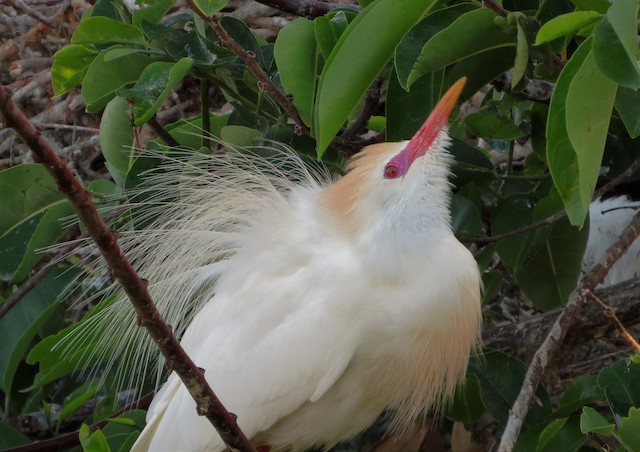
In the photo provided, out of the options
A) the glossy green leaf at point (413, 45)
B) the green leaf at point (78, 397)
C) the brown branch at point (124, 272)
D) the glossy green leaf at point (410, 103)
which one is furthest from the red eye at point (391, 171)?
the green leaf at point (78, 397)

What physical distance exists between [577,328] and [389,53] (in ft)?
2.80

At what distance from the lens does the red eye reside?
67.2 inches

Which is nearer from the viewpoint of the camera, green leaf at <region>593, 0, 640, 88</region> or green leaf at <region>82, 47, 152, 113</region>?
green leaf at <region>593, 0, 640, 88</region>

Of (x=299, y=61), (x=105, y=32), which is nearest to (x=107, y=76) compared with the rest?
(x=105, y=32)

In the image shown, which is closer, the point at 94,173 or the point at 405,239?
the point at 405,239

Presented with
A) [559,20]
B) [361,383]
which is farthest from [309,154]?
[559,20]

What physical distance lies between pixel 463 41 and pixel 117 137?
75 centimetres

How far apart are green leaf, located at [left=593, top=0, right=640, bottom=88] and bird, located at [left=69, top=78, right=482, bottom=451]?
517 mm

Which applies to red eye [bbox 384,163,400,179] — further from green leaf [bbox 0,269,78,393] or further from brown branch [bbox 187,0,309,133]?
green leaf [bbox 0,269,78,393]

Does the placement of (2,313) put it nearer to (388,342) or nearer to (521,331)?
(388,342)

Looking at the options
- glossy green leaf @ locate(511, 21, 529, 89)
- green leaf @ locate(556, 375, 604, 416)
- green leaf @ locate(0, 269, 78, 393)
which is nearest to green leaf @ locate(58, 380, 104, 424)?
green leaf @ locate(0, 269, 78, 393)

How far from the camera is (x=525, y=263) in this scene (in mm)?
2152

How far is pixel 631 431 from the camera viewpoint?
1357 mm

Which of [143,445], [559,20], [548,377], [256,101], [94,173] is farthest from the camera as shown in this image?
[94,173]
